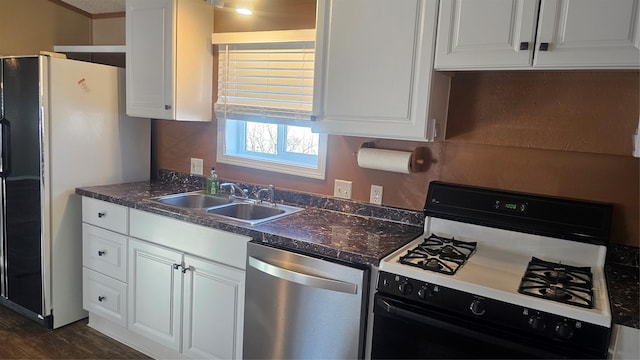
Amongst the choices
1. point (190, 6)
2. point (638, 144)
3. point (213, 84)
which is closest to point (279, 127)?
point (213, 84)

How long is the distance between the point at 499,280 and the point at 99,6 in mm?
3287

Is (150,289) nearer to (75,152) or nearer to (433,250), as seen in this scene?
(75,152)

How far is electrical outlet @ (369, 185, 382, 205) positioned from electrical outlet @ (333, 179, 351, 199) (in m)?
0.14

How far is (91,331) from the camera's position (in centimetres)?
287

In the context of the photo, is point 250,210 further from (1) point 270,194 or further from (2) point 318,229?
(2) point 318,229

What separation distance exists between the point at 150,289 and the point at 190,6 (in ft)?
5.50

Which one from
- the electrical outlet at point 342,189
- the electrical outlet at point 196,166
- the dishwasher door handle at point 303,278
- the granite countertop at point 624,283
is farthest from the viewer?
the electrical outlet at point 196,166

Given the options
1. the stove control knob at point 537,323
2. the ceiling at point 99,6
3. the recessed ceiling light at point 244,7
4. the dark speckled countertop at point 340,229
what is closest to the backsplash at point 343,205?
the dark speckled countertop at point 340,229

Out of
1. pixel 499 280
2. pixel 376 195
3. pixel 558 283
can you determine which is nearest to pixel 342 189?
pixel 376 195

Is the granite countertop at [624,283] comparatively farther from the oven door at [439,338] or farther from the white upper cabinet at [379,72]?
the white upper cabinet at [379,72]

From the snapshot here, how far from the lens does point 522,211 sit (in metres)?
1.94

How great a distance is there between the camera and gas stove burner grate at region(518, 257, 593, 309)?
146 centimetres

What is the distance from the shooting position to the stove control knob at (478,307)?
4.98 ft

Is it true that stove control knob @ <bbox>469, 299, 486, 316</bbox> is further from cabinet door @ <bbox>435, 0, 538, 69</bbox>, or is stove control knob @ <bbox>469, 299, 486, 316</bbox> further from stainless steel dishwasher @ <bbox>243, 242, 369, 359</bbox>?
cabinet door @ <bbox>435, 0, 538, 69</bbox>
